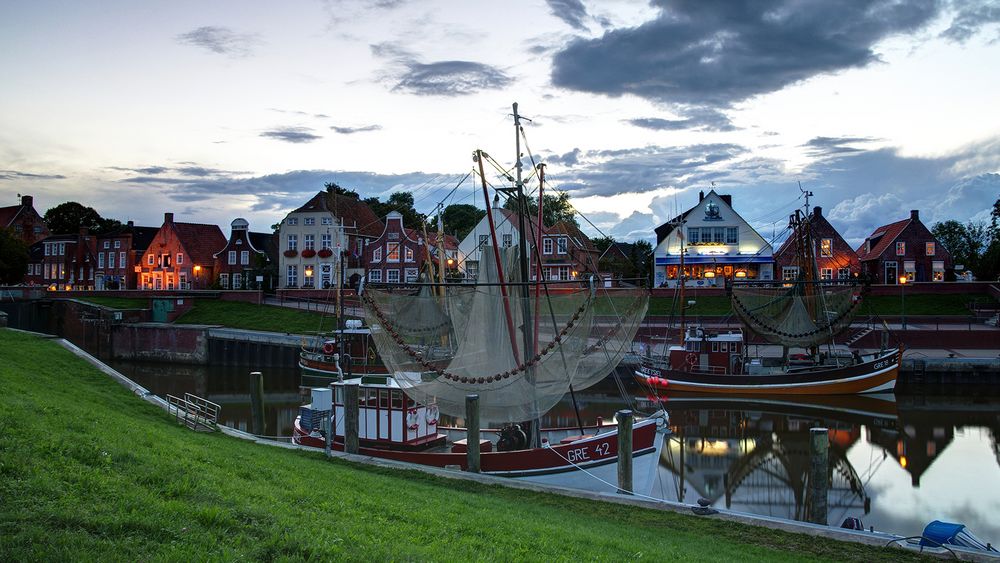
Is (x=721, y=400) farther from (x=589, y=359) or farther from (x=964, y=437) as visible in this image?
(x=589, y=359)

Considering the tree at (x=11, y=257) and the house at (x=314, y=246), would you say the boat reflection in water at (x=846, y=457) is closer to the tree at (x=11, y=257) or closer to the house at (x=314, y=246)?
the house at (x=314, y=246)

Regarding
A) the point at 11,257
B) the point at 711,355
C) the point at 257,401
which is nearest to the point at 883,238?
the point at 711,355

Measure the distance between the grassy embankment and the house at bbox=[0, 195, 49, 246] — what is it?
109585mm

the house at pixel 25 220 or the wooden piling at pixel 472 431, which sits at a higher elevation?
the house at pixel 25 220

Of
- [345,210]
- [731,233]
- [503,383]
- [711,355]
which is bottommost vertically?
[711,355]

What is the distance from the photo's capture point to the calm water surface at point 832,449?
861 inches

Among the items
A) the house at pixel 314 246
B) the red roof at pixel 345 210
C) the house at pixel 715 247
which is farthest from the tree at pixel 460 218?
the house at pixel 715 247

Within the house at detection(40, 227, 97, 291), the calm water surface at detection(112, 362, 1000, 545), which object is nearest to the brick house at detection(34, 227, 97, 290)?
the house at detection(40, 227, 97, 291)

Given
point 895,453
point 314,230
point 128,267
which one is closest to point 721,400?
point 895,453

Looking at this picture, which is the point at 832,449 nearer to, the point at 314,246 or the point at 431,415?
the point at 431,415

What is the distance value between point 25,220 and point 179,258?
41.8 m

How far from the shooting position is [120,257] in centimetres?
9138

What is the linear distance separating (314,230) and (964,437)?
210 ft

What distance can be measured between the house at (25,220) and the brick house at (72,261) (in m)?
13.9
